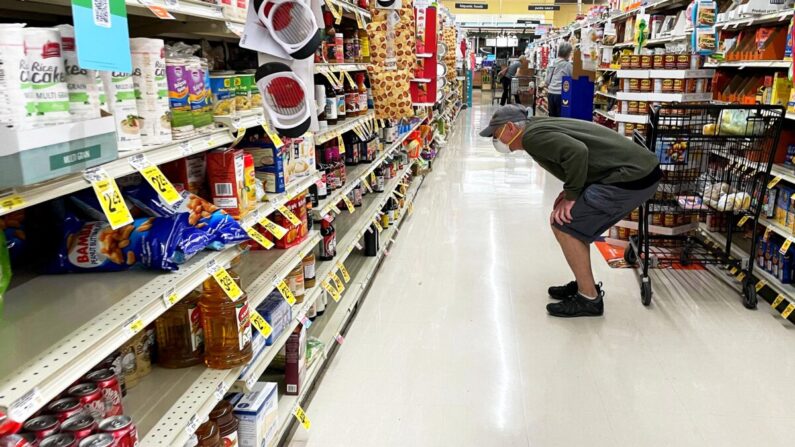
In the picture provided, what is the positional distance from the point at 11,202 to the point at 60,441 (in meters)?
0.55

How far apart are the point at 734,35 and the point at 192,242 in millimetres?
4610

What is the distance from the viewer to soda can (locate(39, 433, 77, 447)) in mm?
1282

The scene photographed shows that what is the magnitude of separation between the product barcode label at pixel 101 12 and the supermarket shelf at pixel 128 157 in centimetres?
23

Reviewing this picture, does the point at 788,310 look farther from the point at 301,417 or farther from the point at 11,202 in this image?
the point at 11,202

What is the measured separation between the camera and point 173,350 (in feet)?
6.52

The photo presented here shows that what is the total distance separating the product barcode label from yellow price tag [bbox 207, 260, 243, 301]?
28.7 inches

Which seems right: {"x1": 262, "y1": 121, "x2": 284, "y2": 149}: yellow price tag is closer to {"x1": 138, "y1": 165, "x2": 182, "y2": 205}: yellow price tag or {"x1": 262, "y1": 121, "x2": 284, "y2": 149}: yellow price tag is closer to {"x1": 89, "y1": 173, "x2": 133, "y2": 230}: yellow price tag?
{"x1": 138, "y1": 165, "x2": 182, "y2": 205}: yellow price tag

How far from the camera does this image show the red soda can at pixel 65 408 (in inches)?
53.7

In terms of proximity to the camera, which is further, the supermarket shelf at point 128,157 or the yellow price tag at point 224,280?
the yellow price tag at point 224,280

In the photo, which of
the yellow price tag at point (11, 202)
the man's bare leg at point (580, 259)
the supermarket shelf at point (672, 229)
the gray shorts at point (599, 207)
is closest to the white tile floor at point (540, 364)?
the man's bare leg at point (580, 259)

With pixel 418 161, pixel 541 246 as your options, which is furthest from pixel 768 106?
pixel 418 161

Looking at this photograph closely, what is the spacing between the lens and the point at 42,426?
4.31 ft

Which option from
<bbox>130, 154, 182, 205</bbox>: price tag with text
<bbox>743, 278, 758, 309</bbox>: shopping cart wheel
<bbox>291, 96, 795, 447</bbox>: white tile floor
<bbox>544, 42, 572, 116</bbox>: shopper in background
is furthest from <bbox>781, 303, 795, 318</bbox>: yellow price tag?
<bbox>544, 42, 572, 116</bbox>: shopper in background

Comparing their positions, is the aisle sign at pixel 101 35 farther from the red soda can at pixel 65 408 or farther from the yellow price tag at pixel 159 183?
the red soda can at pixel 65 408
